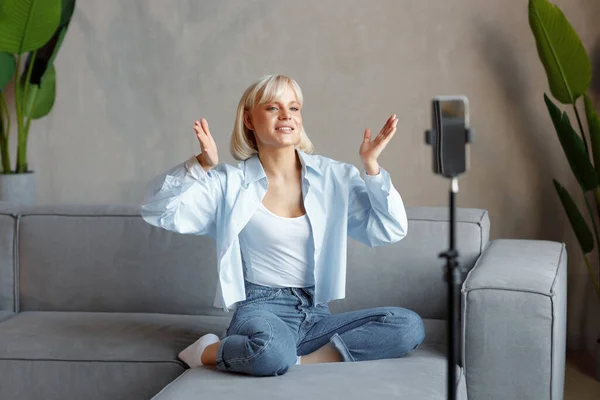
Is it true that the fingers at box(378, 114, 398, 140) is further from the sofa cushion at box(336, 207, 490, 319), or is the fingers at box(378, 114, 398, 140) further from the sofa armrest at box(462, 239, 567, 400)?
the sofa cushion at box(336, 207, 490, 319)

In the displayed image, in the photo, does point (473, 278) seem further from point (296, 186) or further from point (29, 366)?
point (29, 366)

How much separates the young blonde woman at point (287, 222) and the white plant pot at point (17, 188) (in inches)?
45.5

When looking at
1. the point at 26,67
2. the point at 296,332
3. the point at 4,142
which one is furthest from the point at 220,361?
the point at 26,67

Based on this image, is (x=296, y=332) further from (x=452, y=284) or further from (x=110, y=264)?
(x=452, y=284)

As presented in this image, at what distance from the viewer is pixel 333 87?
10.5ft

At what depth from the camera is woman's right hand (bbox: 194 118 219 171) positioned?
79.8 inches

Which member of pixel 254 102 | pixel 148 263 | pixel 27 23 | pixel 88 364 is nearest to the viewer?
pixel 88 364

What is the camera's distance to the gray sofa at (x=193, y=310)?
6.43ft

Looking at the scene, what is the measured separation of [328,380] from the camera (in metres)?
1.86

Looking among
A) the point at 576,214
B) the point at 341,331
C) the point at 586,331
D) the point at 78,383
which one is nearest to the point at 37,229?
the point at 78,383

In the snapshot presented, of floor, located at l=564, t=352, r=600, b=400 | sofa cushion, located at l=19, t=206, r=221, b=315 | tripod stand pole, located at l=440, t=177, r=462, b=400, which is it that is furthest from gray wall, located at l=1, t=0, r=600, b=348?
tripod stand pole, located at l=440, t=177, r=462, b=400

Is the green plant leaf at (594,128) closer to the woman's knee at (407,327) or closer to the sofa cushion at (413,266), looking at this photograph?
the sofa cushion at (413,266)

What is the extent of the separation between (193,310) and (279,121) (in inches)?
28.1

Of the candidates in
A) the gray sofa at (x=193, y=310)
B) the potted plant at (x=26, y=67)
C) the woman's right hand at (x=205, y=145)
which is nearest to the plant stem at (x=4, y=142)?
the potted plant at (x=26, y=67)
